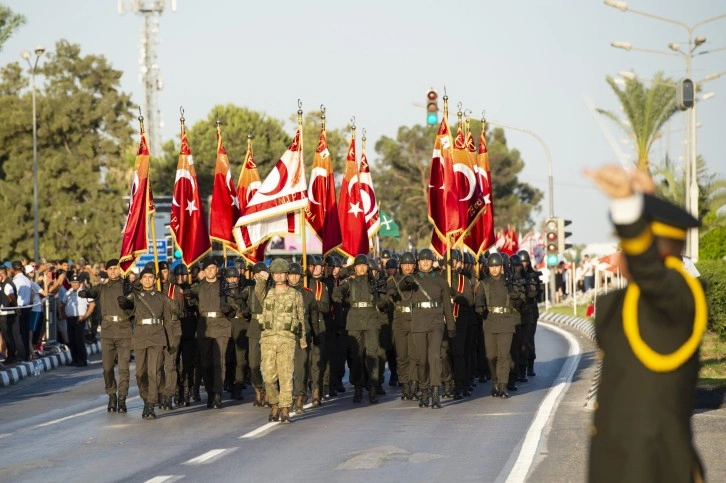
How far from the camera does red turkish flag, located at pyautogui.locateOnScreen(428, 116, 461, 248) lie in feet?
74.6

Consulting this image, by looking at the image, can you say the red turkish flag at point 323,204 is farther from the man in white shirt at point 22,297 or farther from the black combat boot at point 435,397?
the black combat boot at point 435,397

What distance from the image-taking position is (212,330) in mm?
19547

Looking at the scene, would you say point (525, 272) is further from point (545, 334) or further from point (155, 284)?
point (545, 334)

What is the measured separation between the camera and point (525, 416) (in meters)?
17.3

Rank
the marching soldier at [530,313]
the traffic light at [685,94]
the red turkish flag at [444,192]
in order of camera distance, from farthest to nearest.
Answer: the traffic light at [685,94] → the marching soldier at [530,313] → the red turkish flag at [444,192]

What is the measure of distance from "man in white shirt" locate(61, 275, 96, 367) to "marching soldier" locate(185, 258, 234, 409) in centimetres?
937

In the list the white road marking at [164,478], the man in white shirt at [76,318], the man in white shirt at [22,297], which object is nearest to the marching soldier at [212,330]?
the white road marking at [164,478]

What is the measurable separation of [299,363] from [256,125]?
62155mm

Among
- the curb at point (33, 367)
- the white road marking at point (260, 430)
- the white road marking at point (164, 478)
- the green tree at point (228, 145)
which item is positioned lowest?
Answer: the white road marking at point (164, 478)

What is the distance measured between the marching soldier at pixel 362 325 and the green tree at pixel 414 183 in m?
71.7

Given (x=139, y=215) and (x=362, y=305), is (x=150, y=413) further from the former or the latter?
(x=139, y=215)

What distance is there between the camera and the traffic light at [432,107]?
3297cm

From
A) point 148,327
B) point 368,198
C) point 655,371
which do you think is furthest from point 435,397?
point 655,371

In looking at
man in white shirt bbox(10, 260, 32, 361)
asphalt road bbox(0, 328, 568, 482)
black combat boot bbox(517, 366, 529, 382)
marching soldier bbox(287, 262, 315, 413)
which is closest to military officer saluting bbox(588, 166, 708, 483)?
asphalt road bbox(0, 328, 568, 482)
